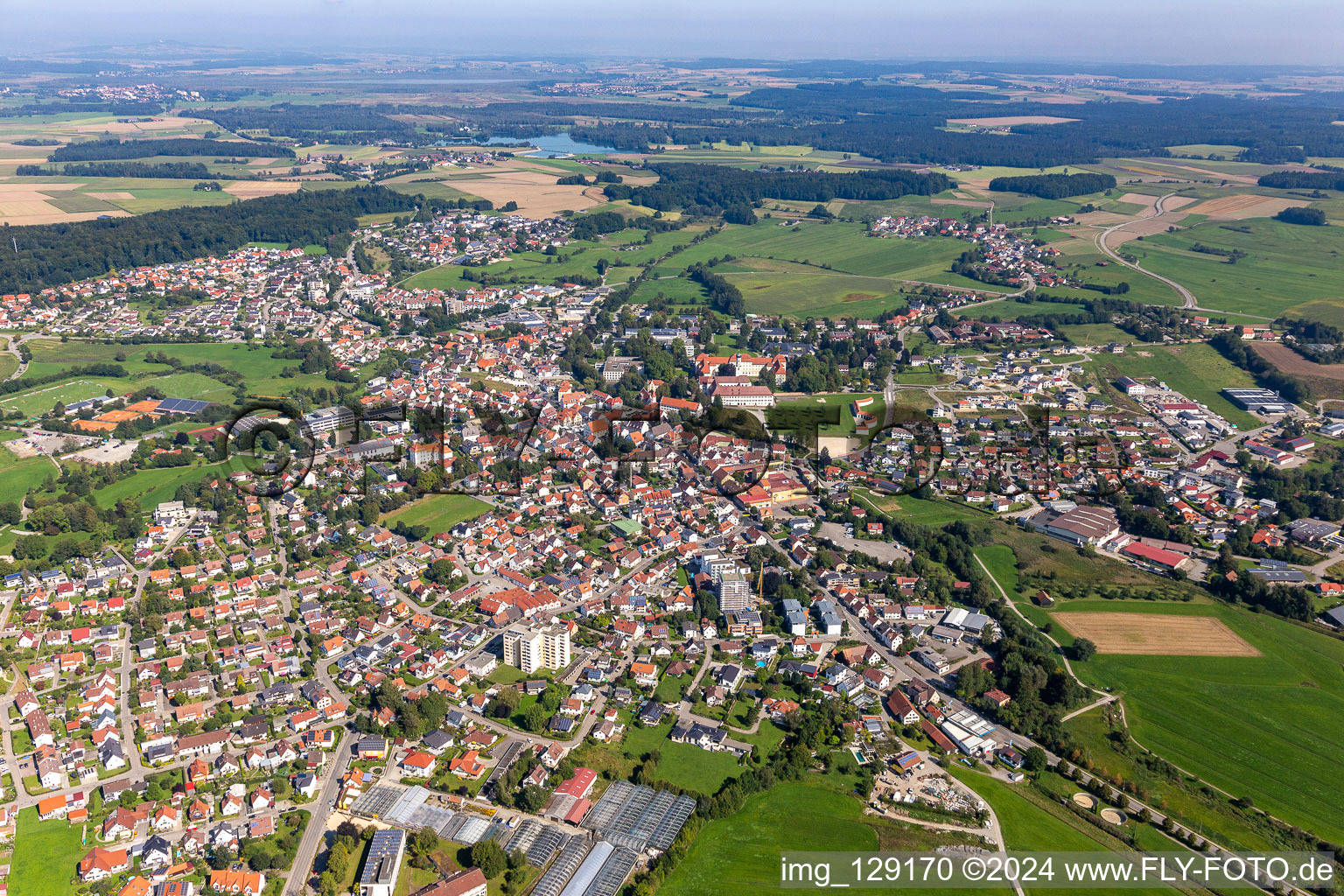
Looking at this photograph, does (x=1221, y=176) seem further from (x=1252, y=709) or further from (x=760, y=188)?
(x=1252, y=709)

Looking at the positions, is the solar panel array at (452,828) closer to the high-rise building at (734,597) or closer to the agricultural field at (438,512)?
the high-rise building at (734,597)

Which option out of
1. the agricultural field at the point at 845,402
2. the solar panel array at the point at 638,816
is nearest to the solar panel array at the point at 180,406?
the agricultural field at the point at 845,402

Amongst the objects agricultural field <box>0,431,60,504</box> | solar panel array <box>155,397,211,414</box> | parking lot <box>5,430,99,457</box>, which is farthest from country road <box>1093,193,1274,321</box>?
agricultural field <box>0,431,60,504</box>

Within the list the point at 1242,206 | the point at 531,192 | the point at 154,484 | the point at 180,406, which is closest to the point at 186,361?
the point at 180,406

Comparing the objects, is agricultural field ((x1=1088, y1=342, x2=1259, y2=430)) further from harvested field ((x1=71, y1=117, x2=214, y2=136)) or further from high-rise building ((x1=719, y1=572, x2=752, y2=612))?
harvested field ((x1=71, y1=117, x2=214, y2=136))

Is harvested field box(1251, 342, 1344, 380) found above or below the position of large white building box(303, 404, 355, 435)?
above

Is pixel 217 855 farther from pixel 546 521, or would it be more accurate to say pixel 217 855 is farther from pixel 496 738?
pixel 546 521

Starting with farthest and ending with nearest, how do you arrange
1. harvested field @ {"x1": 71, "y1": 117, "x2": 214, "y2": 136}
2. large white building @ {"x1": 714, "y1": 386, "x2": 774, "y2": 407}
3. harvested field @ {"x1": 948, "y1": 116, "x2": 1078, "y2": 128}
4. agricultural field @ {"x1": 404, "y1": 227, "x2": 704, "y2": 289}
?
harvested field @ {"x1": 948, "y1": 116, "x2": 1078, "y2": 128} → harvested field @ {"x1": 71, "y1": 117, "x2": 214, "y2": 136} → agricultural field @ {"x1": 404, "y1": 227, "x2": 704, "y2": 289} → large white building @ {"x1": 714, "y1": 386, "x2": 774, "y2": 407}
